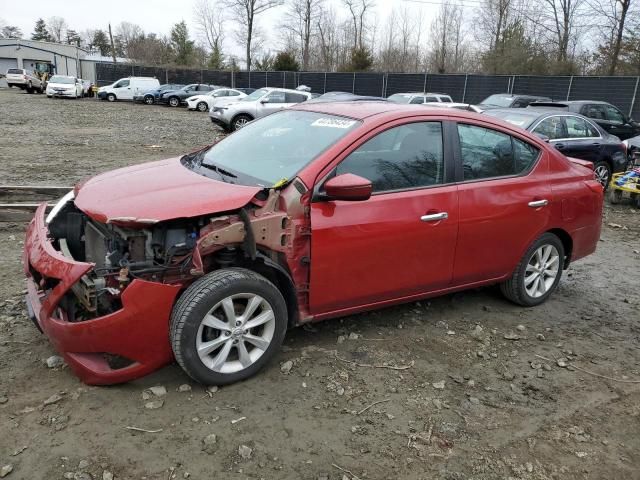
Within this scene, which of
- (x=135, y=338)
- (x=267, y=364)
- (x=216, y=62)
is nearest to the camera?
(x=135, y=338)

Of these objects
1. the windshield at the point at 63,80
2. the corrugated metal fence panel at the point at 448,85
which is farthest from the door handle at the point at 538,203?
the windshield at the point at 63,80

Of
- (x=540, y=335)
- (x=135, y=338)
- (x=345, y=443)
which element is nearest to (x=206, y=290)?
(x=135, y=338)

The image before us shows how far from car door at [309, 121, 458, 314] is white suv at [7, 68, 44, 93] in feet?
141

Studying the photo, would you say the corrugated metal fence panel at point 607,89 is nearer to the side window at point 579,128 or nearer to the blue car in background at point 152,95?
the side window at point 579,128

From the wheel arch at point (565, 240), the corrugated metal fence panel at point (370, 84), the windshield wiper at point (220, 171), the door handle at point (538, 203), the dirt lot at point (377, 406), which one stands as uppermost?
the corrugated metal fence panel at point (370, 84)

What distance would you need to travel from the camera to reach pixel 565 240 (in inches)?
193

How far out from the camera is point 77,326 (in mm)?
2945

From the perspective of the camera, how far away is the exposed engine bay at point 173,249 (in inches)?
121

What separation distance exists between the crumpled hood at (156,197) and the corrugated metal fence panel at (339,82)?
111 feet

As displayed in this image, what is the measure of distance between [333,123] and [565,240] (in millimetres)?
2509

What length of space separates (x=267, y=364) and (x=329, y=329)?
0.72 metres

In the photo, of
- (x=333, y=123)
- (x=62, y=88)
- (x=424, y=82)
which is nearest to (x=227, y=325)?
(x=333, y=123)

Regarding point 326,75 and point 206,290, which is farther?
point 326,75

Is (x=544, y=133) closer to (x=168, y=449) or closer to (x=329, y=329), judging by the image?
(x=329, y=329)
